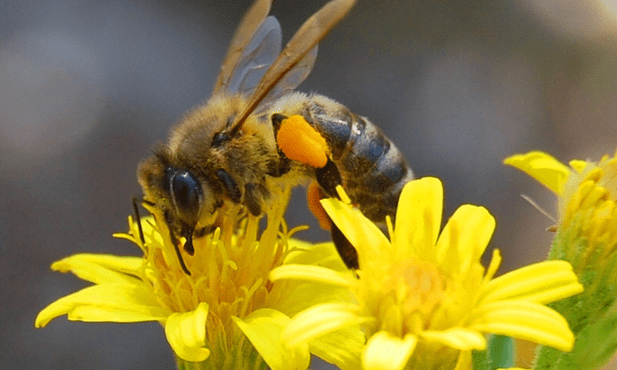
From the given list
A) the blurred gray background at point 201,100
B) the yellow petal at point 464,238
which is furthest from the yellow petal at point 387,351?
the blurred gray background at point 201,100

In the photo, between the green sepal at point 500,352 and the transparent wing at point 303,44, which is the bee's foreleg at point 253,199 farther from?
the green sepal at point 500,352

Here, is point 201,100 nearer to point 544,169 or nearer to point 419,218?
point 544,169

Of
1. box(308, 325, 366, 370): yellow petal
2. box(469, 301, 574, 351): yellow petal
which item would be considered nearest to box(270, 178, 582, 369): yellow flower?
box(469, 301, 574, 351): yellow petal

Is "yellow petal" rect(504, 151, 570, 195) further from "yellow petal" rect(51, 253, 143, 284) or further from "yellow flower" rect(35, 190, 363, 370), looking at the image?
"yellow petal" rect(51, 253, 143, 284)

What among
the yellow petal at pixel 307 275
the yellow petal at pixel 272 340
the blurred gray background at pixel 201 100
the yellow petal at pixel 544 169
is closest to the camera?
the yellow petal at pixel 307 275

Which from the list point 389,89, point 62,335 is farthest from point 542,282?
point 389,89

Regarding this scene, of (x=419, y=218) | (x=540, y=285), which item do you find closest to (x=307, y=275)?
(x=419, y=218)
